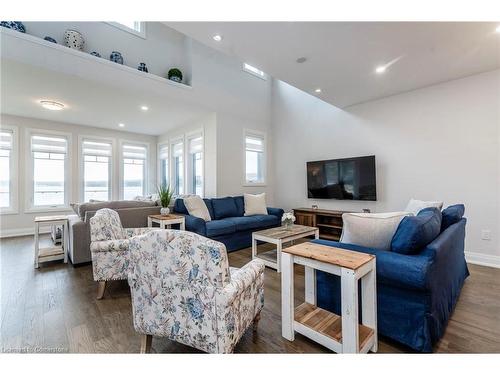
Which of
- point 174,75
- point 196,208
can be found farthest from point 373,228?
point 174,75

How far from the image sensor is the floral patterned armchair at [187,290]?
3.76 feet

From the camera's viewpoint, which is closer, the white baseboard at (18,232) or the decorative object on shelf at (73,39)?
the decorative object on shelf at (73,39)

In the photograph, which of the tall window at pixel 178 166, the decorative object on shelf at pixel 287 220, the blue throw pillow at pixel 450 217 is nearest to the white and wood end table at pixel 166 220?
the decorative object on shelf at pixel 287 220

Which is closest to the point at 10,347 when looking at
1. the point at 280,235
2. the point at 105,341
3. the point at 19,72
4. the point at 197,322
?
the point at 105,341

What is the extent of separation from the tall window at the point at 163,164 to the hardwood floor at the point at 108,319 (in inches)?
159

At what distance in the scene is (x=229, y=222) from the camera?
3.84 metres

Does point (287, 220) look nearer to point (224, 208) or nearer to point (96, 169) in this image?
point (224, 208)

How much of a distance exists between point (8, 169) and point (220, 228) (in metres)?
5.10

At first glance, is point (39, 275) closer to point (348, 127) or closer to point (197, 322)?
point (197, 322)

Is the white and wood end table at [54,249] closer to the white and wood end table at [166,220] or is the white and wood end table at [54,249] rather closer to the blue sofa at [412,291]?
the white and wood end table at [166,220]

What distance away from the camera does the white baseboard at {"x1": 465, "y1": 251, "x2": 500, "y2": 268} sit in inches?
120

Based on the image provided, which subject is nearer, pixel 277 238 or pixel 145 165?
Answer: pixel 277 238

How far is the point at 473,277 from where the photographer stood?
2.70 metres

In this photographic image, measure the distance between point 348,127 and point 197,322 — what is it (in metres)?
4.45
